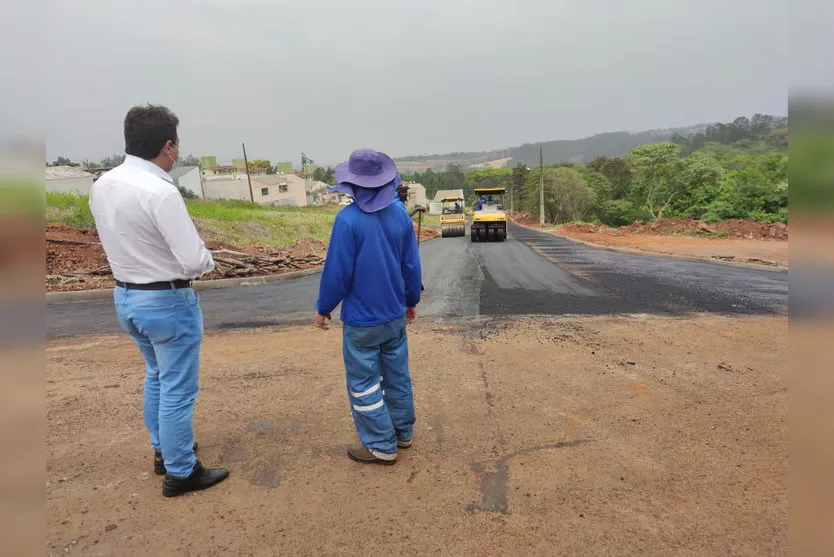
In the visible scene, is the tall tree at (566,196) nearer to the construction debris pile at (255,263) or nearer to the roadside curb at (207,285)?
the construction debris pile at (255,263)

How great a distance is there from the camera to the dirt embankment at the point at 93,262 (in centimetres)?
967

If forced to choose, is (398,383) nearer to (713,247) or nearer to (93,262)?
(93,262)

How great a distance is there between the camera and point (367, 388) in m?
2.79

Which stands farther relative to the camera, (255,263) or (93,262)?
(255,263)

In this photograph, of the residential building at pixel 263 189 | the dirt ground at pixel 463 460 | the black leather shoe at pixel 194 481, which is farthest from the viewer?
the residential building at pixel 263 189

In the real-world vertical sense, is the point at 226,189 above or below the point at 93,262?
above

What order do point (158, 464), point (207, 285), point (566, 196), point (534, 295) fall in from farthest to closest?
point (566, 196)
point (207, 285)
point (534, 295)
point (158, 464)

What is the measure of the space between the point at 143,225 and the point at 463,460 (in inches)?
87.2

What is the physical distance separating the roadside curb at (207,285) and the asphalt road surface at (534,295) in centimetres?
32

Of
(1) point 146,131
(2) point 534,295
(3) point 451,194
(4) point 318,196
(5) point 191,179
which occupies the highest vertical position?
(5) point 191,179

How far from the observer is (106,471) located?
2.75 meters

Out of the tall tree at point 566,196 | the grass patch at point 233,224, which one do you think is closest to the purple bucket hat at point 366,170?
the grass patch at point 233,224

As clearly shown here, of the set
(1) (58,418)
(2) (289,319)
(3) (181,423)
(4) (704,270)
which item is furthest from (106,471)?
(4) (704,270)
